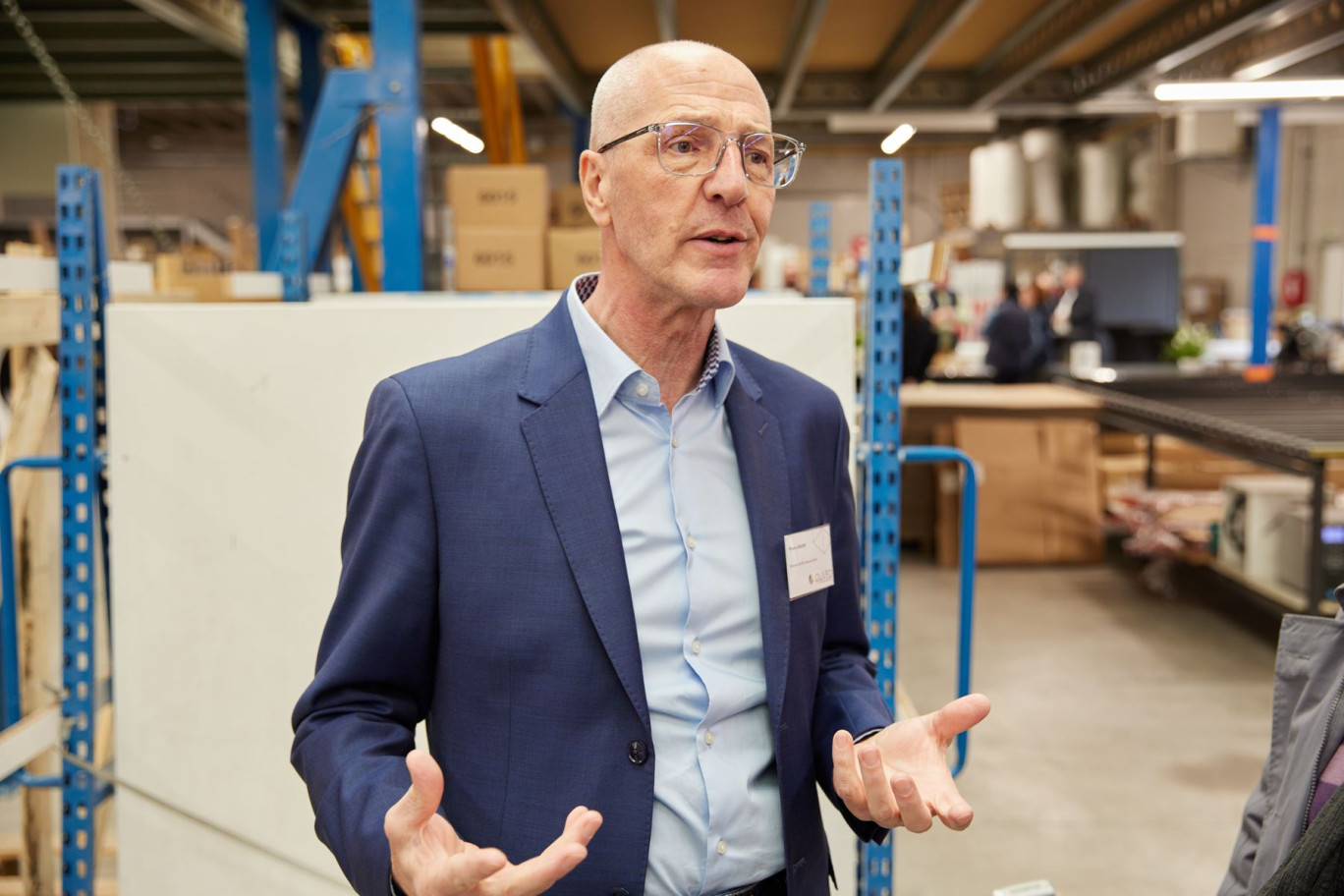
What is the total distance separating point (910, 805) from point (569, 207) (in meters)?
2.55

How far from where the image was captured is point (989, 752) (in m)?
4.48

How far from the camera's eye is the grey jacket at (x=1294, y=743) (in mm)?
1475

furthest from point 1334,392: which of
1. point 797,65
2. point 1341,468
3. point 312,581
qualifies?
point 312,581

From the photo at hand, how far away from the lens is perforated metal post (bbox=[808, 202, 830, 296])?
250cm

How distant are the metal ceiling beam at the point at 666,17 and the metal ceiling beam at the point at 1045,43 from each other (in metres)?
2.03

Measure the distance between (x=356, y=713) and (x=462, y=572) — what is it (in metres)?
0.20

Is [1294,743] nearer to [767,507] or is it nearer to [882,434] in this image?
[767,507]

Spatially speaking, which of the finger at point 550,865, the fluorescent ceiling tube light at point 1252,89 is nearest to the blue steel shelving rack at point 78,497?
the finger at point 550,865

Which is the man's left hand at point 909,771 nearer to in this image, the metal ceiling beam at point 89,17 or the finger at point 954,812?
the finger at point 954,812

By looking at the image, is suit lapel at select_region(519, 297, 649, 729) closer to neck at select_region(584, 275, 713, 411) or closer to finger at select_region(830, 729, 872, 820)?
neck at select_region(584, 275, 713, 411)

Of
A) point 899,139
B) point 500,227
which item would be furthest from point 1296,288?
point 899,139

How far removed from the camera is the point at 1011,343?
938cm

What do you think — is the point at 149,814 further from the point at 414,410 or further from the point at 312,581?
the point at 414,410

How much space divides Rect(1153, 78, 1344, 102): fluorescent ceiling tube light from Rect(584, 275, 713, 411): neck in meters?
5.28
